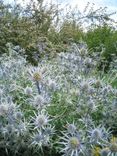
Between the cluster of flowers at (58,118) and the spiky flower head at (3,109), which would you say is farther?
the spiky flower head at (3,109)

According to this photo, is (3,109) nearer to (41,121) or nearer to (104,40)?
(41,121)

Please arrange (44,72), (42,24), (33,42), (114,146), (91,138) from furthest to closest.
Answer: (42,24), (33,42), (44,72), (91,138), (114,146)

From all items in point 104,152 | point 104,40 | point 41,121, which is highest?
point 41,121

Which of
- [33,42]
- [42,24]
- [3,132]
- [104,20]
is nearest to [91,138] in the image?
[3,132]

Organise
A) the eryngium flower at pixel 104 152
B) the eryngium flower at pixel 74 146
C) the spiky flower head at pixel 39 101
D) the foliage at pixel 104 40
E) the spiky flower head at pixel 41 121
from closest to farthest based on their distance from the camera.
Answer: the eryngium flower at pixel 104 152
the eryngium flower at pixel 74 146
the spiky flower head at pixel 41 121
the spiky flower head at pixel 39 101
the foliage at pixel 104 40

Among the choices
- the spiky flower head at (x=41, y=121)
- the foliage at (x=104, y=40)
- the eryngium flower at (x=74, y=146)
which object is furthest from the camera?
the foliage at (x=104, y=40)

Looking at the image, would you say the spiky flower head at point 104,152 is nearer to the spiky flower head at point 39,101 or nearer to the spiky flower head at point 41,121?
the spiky flower head at point 41,121

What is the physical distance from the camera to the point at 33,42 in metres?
11.7

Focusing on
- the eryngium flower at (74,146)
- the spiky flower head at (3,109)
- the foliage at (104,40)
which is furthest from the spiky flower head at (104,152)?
the foliage at (104,40)

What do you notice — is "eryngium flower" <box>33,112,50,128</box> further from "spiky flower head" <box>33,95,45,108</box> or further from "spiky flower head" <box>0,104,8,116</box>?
"spiky flower head" <box>0,104,8,116</box>

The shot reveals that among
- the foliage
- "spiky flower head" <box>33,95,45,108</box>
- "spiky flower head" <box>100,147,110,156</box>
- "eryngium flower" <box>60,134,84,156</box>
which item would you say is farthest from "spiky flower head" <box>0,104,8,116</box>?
the foliage

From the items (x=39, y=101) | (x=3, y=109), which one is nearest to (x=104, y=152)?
(x=39, y=101)

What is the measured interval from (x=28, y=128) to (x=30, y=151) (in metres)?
0.22

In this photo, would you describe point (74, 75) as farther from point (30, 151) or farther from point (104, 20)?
point (104, 20)
